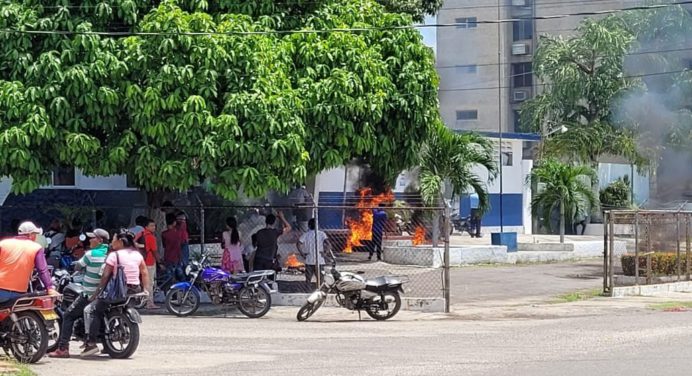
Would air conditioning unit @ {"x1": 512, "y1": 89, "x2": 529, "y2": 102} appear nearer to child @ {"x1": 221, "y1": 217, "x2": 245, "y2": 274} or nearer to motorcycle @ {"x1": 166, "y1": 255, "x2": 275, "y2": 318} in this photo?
child @ {"x1": 221, "y1": 217, "x2": 245, "y2": 274}

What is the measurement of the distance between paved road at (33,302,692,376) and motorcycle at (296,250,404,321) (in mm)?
307

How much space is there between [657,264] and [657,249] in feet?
1.26

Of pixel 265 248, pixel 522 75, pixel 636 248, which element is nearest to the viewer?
pixel 265 248

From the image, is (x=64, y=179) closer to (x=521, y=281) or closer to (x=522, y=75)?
(x=521, y=281)

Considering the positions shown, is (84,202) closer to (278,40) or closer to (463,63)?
(278,40)

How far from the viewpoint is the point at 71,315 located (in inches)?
508

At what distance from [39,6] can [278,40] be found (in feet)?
15.6

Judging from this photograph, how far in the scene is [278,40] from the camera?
69.1 feet

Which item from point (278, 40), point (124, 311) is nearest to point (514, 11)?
point (278, 40)

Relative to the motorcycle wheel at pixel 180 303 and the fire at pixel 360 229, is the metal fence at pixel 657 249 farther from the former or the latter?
the motorcycle wheel at pixel 180 303

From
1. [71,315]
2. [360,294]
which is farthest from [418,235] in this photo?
[71,315]

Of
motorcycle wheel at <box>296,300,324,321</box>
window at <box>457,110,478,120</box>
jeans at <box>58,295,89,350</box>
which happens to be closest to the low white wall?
motorcycle wheel at <box>296,300,324,321</box>

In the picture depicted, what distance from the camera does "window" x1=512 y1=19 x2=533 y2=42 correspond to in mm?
64312

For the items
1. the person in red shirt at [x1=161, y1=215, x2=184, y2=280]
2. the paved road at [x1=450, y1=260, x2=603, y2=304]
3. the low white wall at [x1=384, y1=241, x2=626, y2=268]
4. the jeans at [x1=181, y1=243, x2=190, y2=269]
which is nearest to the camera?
the person in red shirt at [x1=161, y1=215, x2=184, y2=280]
